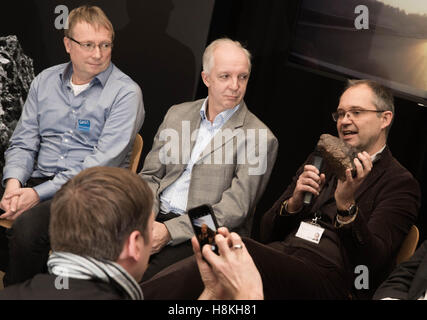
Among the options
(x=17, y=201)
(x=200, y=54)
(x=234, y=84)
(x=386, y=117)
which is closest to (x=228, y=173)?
(x=234, y=84)

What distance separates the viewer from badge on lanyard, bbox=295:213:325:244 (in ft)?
9.04

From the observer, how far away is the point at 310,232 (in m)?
2.78

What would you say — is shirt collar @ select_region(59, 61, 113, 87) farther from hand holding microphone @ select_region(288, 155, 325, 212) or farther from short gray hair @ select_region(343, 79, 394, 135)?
short gray hair @ select_region(343, 79, 394, 135)

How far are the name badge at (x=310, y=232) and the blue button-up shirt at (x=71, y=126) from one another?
1.26 meters

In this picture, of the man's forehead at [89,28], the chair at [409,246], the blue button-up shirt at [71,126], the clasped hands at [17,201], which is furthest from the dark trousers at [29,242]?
the chair at [409,246]

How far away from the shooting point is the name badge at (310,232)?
276 cm

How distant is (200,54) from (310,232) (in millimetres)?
1936

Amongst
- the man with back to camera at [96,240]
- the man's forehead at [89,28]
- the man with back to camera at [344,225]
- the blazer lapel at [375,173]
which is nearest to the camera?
the man with back to camera at [96,240]

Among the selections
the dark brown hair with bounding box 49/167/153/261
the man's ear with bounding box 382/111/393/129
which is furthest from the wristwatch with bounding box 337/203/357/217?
the dark brown hair with bounding box 49/167/153/261

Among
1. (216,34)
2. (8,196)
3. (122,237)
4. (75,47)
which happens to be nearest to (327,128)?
(216,34)

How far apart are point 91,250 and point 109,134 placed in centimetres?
189

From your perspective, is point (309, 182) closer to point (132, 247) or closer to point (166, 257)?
point (166, 257)

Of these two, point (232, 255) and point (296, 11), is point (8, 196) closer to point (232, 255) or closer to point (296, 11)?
point (232, 255)

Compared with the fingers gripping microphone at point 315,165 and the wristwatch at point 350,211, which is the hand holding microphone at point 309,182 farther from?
the wristwatch at point 350,211
